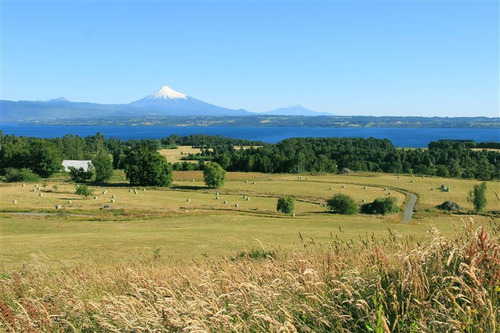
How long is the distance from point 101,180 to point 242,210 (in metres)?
48.2

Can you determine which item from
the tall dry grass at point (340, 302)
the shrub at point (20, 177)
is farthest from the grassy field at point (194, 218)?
the shrub at point (20, 177)

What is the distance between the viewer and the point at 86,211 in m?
47.4

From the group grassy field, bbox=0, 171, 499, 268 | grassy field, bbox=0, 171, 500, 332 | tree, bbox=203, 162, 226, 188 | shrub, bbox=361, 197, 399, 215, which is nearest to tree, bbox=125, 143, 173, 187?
grassy field, bbox=0, 171, 499, 268

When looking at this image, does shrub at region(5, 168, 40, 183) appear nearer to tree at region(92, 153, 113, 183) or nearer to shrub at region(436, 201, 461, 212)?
tree at region(92, 153, 113, 183)

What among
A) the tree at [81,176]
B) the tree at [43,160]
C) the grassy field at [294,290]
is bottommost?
the tree at [81,176]

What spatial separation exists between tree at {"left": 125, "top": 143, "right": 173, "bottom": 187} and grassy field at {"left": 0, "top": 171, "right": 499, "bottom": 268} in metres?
3.53

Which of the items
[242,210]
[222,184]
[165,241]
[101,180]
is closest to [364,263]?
[165,241]

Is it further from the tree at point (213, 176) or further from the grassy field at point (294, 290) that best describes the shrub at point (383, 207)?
the grassy field at point (294, 290)

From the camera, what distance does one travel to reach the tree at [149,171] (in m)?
81.9

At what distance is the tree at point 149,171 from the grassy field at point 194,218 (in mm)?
3528

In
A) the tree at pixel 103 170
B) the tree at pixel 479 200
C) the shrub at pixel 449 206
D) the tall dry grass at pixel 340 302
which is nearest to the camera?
the tall dry grass at pixel 340 302

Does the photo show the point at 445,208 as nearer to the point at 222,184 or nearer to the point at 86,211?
the point at 222,184

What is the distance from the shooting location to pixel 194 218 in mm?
39875

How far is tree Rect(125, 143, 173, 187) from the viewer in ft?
269
